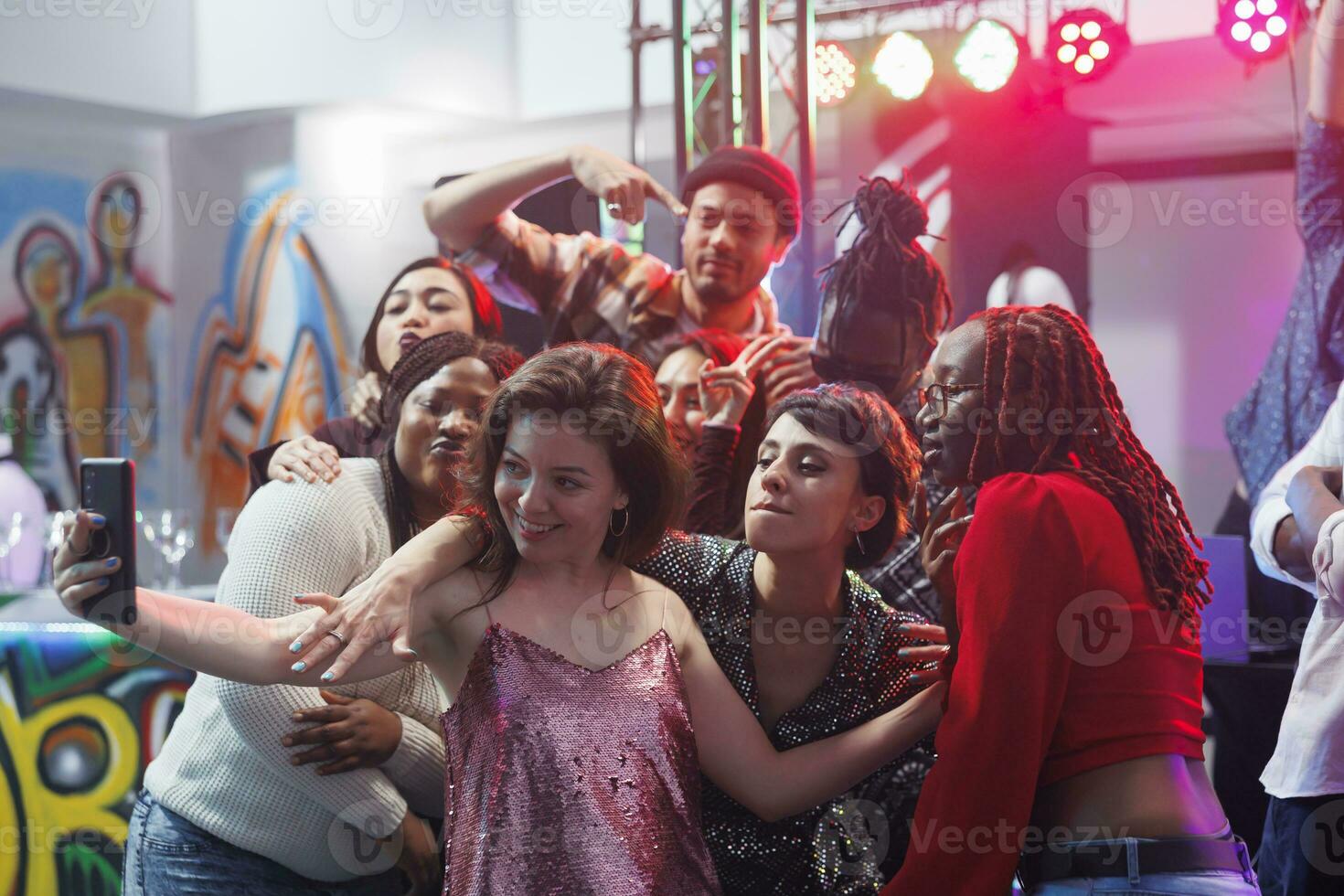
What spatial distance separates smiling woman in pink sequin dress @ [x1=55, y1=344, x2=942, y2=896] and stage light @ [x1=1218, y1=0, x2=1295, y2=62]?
8.26 feet

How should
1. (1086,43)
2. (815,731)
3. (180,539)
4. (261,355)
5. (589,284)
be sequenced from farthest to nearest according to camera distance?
(261,355) < (180,539) < (1086,43) < (589,284) < (815,731)

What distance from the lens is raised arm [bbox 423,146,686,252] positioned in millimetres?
3186

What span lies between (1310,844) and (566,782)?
55.5 inches

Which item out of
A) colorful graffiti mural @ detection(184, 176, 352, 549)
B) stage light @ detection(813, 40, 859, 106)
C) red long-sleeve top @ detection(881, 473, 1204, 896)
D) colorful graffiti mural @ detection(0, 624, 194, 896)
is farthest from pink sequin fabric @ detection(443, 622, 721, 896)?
colorful graffiti mural @ detection(184, 176, 352, 549)

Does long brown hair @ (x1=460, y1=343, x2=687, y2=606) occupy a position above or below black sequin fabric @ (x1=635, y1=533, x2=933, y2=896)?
above

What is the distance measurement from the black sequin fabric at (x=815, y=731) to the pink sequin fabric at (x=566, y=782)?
8.3 inches

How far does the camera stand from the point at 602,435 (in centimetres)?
180

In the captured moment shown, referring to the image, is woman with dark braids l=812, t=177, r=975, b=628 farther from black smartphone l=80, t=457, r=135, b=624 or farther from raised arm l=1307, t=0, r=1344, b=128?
black smartphone l=80, t=457, r=135, b=624

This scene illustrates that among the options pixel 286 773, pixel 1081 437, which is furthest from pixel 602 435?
pixel 286 773

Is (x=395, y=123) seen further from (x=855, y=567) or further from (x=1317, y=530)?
(x=1317, y=530)

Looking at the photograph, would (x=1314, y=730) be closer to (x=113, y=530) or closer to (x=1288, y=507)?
(x=1288, y=507)

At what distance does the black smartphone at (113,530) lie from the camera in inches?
66.0

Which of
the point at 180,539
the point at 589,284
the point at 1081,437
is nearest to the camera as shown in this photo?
the point at 1081,437

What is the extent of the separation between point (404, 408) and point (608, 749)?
3.26 feet
